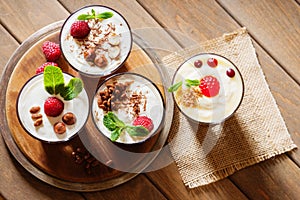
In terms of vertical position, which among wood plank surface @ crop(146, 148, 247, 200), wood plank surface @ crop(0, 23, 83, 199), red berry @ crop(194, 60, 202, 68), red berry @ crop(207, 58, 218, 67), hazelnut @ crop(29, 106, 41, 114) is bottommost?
wood plank surface @ crop(0, 23, 83, 199)

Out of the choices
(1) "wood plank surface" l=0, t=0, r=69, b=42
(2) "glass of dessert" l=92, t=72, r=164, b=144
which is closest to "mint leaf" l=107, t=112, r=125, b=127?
(2) "glass of dessert" l=92, t=72, r=164, b=144

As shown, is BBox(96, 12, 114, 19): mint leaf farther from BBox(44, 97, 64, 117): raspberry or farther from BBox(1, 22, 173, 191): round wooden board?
BBox(44, 97, 64, 117): raspberry

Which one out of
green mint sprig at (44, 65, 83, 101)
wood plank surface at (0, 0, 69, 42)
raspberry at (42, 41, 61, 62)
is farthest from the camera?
wood plank surface at (0, 0, 69, 42)

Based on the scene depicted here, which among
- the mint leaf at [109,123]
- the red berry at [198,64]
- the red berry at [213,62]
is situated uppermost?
the red berry at [213,62]

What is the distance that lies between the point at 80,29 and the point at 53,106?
269 millimetres

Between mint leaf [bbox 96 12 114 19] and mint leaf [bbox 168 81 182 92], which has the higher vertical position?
mint leaf [bbox 96 12 114 19]

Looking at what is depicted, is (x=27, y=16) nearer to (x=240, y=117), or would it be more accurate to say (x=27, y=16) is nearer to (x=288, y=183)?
(x=240, y=117)

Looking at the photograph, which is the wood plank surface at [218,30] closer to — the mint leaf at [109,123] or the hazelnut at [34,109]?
the mint leaf at [109,123]

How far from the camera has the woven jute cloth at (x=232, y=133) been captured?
1.73 meters

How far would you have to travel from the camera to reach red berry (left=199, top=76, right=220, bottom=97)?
5.42ft

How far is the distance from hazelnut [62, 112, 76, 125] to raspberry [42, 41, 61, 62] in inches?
8.0

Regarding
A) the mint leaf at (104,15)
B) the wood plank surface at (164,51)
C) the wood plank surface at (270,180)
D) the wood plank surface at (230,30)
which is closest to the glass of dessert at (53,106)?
the mint leaf at (104,15)

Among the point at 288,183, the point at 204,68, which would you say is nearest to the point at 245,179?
the point at 288,183

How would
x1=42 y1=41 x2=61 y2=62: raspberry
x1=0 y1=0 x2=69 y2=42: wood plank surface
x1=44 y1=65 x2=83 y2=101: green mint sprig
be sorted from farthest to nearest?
1. x1=0 y1=0 x2=69 y2=42: wood plank surface
2. x1=42 y1=41 x2=61 y2=62: raspberry
3. x1=44 y1=65 x2=83 y2=101: green mint sprig
